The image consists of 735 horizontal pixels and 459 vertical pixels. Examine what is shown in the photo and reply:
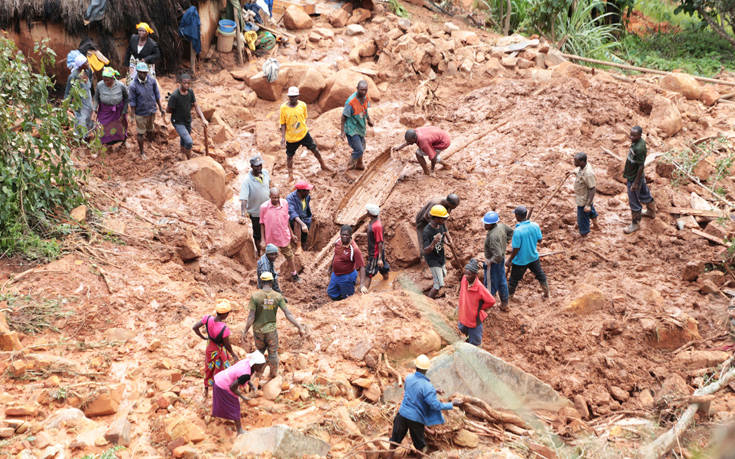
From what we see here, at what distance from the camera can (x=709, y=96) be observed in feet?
38.8

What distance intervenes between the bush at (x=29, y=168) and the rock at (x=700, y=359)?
266 inches

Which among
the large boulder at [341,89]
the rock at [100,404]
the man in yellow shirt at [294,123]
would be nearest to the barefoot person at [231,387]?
the rock at [100,404]

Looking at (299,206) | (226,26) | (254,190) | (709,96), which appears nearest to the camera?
(254,190)

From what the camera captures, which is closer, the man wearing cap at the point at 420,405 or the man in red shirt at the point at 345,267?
the man wearing cap at the point at 420,405

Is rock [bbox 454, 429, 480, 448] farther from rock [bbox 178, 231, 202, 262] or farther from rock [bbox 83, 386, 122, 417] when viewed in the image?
rock [bbox 178, 231, 202, 262]

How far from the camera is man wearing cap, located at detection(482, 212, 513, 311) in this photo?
7094 mm

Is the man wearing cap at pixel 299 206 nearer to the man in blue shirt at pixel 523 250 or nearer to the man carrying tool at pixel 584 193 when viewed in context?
the man in blue shirt at pixel 523 250

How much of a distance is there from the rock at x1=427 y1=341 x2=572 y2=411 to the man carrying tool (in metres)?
2.92

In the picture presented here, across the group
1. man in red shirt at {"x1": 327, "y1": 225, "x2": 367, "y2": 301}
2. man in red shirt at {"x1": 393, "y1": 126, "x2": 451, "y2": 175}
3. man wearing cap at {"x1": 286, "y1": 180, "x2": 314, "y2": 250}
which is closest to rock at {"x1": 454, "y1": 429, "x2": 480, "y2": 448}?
man in red shirt at {"x1": 327, "y1": 225, "x2": 367, "y2": 301}

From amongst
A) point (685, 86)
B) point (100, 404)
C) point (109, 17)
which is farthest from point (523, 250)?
point (109, 17)

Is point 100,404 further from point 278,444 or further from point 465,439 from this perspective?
point 465,439

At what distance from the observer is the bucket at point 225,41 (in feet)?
43.7

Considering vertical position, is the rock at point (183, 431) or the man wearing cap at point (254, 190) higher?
the man wearing cap at point (254, 190)

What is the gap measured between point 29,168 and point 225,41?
22.6 feet
